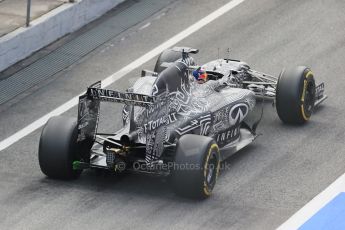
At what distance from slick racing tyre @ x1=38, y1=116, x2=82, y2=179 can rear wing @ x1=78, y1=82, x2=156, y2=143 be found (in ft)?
0.52

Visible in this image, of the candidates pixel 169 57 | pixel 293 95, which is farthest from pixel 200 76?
pixel 169 57

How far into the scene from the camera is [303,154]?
18062 mm

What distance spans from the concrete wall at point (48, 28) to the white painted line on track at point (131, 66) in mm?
1765

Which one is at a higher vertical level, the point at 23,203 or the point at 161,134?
the point at 161,134

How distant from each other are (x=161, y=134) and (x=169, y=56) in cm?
387

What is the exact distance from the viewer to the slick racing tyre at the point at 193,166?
1591 cm

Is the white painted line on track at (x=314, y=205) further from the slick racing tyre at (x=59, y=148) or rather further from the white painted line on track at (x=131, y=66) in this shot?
the white painted line on track at (x=131, y=66)

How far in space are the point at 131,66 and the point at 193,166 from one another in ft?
22.2

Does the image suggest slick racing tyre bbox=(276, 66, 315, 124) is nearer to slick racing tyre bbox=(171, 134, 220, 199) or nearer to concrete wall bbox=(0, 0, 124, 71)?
slick racing tyre bbox=(171, 134, 220, 199)

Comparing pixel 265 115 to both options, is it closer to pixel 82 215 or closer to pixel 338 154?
pixel 338 154

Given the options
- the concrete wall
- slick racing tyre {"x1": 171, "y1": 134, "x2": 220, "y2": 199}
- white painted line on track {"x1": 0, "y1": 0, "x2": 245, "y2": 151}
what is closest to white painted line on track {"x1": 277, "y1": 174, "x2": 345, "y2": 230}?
slick racing tyre {"x1": 171, "y1": 134, "x2": 220, "y2": 199}

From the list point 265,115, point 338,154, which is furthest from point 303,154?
point 265,115

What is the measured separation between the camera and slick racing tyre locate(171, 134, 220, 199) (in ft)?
52.2

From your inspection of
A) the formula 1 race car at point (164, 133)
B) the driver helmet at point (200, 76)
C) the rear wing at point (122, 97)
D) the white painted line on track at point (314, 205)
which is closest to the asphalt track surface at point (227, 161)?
the white painted line on track at point (314, 205)
